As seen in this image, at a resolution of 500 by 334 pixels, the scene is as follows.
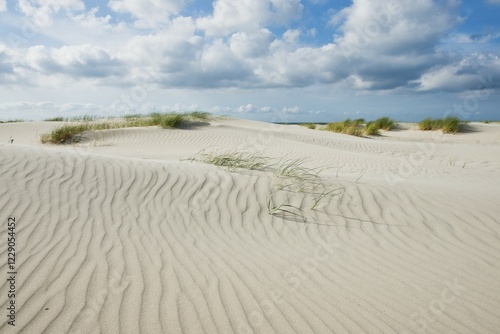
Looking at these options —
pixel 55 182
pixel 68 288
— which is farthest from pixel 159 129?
pixel 68 288

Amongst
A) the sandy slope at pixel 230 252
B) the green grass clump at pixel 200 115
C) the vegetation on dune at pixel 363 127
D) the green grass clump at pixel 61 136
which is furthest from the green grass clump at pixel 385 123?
the green grass clump at pixel 61 136

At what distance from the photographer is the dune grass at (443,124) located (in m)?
16.9

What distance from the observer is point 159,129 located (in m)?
13.8

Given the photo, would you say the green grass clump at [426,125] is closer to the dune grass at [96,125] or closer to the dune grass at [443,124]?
the dune grass at [443,124]

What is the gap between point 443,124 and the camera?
57.1 ft

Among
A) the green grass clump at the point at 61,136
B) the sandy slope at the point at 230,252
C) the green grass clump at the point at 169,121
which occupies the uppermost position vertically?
the green grass clump at the point at 169,121

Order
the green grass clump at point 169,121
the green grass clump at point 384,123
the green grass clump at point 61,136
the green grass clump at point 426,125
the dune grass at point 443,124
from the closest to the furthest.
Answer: the green grass clump at point 61,136
the green grass clump at point 169,121
the dune grass at point 443,124
the green grass clump at point 426,125
the green grass clump at point 384,123

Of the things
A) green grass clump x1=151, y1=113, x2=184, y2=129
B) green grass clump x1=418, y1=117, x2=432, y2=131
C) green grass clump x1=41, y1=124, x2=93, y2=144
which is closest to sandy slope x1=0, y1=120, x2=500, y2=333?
green grass clump x1=41, y1=124, x2=93, y2=144

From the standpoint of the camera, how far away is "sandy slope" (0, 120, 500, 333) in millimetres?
2211

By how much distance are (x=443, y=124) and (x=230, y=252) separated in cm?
1854

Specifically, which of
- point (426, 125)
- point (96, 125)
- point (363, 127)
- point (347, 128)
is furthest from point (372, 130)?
point (96, 125)

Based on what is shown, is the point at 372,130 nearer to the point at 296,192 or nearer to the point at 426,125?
the point at 426,125

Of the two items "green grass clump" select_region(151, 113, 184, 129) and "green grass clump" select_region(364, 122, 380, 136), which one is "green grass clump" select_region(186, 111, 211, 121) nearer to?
"green grass clump" select_region(151, 113, 184, 129)

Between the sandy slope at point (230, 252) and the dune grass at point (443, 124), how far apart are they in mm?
13644
